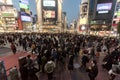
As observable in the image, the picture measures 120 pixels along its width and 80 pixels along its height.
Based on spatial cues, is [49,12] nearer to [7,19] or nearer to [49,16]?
[49,16]

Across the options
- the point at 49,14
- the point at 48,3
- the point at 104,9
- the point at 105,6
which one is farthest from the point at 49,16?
the point at 105,6

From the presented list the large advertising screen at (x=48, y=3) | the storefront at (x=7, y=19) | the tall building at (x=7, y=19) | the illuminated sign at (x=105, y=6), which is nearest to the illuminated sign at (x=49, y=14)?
the large advertising screen at (x=48, y=3)

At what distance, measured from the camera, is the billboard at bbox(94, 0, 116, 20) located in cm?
8564

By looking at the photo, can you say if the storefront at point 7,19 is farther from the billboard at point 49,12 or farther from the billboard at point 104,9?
the billboard at point 104,9

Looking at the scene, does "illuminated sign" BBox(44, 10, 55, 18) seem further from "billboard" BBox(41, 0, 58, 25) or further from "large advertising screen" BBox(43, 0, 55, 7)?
"large advertising screen" BBox(43, 0, 55, 7)

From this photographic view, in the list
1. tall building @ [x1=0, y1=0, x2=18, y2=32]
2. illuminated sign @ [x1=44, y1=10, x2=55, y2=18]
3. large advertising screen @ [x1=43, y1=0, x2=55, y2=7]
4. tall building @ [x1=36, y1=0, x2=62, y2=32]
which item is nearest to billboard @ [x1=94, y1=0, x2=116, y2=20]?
tall building @ [x1=36, y1=0, x2=62, y2=32]

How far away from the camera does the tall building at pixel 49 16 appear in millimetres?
121188

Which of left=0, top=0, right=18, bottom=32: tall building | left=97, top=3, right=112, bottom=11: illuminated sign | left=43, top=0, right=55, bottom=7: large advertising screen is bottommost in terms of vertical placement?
left=0, top=0, right=18, bottom=32: tall building

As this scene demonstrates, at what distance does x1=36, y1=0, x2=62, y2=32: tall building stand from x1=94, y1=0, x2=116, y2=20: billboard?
40.6 metres

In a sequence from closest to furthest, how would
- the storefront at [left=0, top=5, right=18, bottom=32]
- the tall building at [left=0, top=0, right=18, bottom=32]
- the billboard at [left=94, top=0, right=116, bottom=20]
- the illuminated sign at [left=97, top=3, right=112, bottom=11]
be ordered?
1. the illuminated sign at [left=97, top=3, right=112, bottom=11]
2. the billboard at [left=94, top=0, right=116, bottom=20]
3. the tall building at [left=0, top=0, right=18, bottom=32]
4. the storefront at [left=0, top=5, right=18, bottom=32]

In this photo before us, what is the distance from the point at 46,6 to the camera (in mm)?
123188

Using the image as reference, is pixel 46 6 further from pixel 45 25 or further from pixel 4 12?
pixel 4 12

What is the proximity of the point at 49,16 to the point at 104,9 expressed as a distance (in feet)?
162

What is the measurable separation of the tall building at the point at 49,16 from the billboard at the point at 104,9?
133ft
